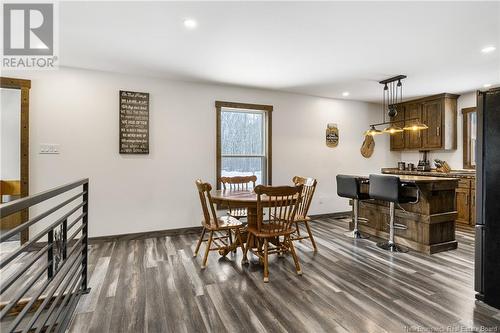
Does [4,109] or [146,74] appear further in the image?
[4,109]

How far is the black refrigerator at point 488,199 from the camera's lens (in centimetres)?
206

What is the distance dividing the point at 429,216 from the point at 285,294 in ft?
7.33

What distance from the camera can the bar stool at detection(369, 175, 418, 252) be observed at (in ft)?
10.7

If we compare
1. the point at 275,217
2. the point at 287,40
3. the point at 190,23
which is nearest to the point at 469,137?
the point at 287,40

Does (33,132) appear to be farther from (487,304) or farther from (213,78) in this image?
(487,304)

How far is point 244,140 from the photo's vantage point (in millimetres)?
4816

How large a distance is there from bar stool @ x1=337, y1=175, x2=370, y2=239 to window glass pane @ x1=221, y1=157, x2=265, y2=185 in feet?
4.94

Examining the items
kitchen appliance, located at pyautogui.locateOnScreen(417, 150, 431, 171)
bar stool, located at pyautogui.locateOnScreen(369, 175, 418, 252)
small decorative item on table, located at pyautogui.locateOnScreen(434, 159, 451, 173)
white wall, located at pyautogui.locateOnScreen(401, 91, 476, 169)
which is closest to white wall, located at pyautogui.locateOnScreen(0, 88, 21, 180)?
bar stool, located at pyautogui.locateOnScreen(369, 175, 418, 252)

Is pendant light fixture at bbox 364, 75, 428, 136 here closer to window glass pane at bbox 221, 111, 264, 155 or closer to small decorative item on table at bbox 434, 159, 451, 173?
small decorative item on table at bbox 434, 159, 451, 173

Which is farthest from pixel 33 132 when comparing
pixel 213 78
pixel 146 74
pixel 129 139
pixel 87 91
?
pixel 213 78

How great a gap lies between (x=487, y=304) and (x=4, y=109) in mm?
7266

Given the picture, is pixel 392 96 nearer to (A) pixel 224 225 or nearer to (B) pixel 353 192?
(B) pixel 353 192

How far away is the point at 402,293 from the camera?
2.35 m

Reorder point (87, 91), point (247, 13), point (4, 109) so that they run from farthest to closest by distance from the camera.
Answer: point (4, 109) → point (87, 91) → point (247, 13)
